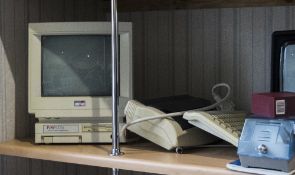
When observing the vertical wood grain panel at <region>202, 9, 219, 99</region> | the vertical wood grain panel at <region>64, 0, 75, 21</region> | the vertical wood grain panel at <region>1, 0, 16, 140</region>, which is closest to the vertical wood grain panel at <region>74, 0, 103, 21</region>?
the vertical wood grain panel at <region>64, 0, 75, 21</region>

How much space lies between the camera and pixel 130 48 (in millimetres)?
1438

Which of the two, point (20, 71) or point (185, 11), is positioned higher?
point (185, 11)

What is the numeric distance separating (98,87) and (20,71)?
0.28 m

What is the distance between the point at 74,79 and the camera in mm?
1476

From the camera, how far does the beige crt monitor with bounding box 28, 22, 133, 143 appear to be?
4.71ft

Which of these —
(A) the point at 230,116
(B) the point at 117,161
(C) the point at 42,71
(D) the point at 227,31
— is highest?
(D) the point at 227,31

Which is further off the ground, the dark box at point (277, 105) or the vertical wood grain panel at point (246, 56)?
the vertical wood grain panel at point (246, 56)

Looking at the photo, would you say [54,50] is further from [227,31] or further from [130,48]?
[227,31]

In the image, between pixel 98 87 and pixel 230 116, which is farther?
pixel 98 87

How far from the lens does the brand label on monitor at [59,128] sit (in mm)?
1433

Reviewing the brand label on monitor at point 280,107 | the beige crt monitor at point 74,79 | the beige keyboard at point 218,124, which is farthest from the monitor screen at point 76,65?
the brand label on monitor at point 280,107

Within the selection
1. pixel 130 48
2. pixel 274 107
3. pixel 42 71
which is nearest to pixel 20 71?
pixel 42 71

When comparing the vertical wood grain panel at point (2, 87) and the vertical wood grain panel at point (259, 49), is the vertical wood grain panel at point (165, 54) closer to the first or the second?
the vertical wood grain panel at point (259, 49)

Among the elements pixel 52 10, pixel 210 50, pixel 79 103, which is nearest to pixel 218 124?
pixel 79 103
